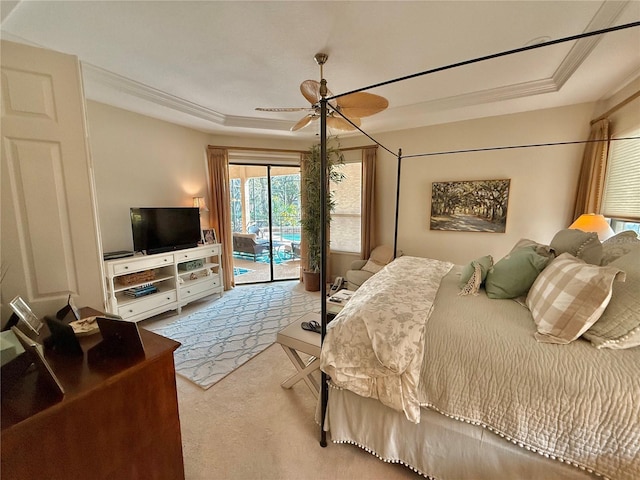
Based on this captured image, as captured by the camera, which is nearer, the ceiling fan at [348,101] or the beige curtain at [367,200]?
the ceiling fan at [348,101]

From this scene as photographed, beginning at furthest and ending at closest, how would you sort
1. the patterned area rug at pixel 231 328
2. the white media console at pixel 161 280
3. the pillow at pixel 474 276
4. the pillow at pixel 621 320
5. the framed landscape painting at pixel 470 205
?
the framed landscape painting at pixel 470 205 → the white media console at pixel 161 280 → the patterned area rug at pixel 231 328 → the pillow at pixel 474 276 → the pillow at pixel 621 320

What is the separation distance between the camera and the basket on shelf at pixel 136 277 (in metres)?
2.97

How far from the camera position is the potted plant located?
418 cm

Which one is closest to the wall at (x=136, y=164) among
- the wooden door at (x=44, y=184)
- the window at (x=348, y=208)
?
the wooden door at (x=44, y=184)

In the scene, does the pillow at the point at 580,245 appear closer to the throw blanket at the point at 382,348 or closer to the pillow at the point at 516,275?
the pillow at the point at 516,275

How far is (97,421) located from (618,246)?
2811 millimetres

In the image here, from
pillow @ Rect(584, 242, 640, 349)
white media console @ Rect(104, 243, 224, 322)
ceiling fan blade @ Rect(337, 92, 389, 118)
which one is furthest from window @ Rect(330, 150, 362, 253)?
pillow @ Rect(584, 242, 640, 349)

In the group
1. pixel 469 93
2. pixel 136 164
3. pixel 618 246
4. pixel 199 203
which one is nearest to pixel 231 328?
A: pixel 199 203

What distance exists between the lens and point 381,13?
5.67ft

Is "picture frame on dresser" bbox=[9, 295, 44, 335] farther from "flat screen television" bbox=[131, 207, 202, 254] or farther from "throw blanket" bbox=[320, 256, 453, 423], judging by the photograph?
"flat screen television" bbox=[131, 207, 202, 254]

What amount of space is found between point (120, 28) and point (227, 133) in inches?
94.5

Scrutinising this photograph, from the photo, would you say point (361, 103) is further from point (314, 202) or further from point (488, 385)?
point (314, 202)

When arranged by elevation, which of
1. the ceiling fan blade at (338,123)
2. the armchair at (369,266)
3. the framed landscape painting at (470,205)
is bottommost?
the armchair at (369,266)

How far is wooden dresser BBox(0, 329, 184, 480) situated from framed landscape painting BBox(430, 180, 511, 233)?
3823 millimetres
